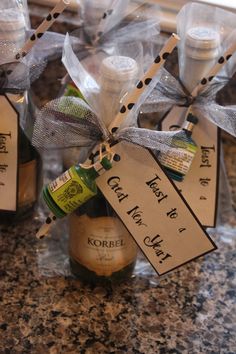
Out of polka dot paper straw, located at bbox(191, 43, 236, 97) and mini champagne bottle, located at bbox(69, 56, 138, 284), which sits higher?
polka dot paper straw, located at bbox(191, 43, 236, 97)

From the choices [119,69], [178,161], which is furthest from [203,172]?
[119,69]

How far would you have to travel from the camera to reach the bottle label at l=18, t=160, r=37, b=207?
705 mm

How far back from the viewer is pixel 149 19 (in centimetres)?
70

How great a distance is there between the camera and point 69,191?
22.6 inches

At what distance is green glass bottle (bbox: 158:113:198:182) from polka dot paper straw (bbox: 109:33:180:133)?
7 centimetres

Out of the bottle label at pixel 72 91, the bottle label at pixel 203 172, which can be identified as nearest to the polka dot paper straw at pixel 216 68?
the bottle label at pixel 203 172

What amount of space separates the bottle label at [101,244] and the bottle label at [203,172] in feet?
→ 0.30

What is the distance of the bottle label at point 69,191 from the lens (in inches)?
22.4

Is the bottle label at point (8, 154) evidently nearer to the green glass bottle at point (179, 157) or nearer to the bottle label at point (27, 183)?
the bottle label at point (27, 183)

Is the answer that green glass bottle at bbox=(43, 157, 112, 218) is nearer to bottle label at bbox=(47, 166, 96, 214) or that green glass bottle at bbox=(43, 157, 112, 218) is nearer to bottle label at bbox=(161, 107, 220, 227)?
bottle label at bbox=(47, 166, 96, 214)

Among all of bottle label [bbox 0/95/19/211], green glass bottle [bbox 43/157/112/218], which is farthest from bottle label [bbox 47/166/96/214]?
bottle label [bbox 0/95/19/211]

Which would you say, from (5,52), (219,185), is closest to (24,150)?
(5,52)

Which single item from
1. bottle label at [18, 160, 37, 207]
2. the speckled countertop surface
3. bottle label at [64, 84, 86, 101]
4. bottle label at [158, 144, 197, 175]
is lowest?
the speckled countertop surface

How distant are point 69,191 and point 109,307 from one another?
0.50 feet
